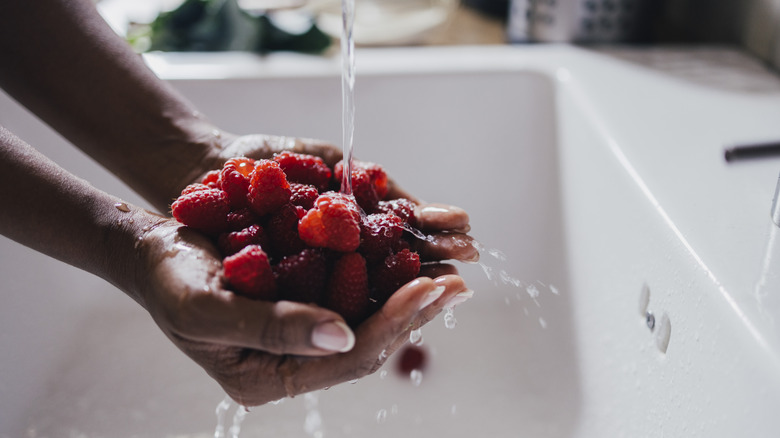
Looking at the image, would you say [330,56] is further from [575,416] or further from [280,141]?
[575,416]

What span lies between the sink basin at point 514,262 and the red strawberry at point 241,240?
44cm

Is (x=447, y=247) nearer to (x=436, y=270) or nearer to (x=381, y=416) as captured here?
(x=436, y=270)

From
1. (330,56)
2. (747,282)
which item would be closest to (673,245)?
(747,282)

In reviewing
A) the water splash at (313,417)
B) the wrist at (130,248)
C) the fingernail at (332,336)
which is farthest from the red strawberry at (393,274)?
the water splash at (313,417)

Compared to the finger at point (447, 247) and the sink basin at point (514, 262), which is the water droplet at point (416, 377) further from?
the finger at point (447, 247)

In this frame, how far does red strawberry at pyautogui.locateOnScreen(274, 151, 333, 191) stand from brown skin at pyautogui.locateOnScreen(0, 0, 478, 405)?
3.9 inches

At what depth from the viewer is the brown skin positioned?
57 cm

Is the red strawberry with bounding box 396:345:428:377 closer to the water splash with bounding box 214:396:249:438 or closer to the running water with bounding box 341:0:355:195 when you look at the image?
the water splash with bounding box 214:396:249:438

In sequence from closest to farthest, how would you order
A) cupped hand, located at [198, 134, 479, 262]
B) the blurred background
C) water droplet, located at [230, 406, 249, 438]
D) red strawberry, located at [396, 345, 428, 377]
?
cupped hand, located at [198, 134, 479, 262], water droplet, located at [230, 406, 249, 438], red strawberry, located at [396, 345, 428, 377], the blurred background

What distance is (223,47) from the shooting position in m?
1.32

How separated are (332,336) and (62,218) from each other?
0.32 metres

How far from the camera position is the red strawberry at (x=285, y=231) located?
66cm

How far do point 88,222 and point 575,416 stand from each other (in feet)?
2.27

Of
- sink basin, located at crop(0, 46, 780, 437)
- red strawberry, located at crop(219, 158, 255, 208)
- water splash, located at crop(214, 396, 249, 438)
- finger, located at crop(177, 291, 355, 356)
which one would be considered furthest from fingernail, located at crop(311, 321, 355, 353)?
water splash, located at crop(214, 396, 249, 438)
